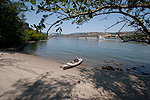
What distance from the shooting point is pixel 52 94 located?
15.1 ft

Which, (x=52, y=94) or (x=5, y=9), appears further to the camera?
(x=5, y=9)

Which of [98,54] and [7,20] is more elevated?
[7,20]

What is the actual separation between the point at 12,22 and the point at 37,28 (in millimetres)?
22015

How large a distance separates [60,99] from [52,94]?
0.56 m

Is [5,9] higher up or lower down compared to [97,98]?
higher up

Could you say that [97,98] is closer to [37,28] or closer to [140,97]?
[140,97]

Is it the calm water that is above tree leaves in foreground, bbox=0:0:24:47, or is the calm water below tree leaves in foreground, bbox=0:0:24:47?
below

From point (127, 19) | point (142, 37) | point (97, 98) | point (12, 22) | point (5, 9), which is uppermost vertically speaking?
point (5, 9)

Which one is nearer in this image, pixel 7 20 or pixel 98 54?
pixel 7 20

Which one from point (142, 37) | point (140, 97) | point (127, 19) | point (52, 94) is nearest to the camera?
point (127, 19)

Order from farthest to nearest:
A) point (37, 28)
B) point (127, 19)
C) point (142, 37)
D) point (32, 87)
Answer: point (32, 87), point (142, 37), point (127, 19), point (37, 28)

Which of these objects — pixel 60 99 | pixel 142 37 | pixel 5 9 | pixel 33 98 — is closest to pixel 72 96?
pixel 60 99

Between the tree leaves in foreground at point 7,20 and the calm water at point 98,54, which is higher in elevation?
the tree leaves in foreground at point 7,20

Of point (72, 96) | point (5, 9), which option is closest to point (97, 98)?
point (72, 96)
